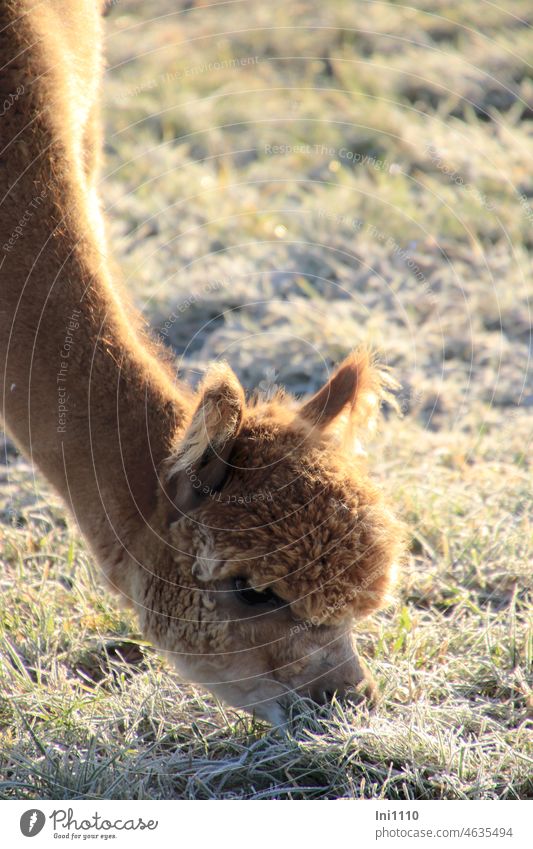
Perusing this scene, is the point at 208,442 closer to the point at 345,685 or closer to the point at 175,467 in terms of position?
the point at 175,467

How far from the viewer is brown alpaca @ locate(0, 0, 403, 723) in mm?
3182

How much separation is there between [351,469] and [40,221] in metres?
1.45

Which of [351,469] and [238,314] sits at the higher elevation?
[238,314]

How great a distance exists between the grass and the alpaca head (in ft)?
0.85

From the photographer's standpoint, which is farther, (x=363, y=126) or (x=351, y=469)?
(x=363, y=126)

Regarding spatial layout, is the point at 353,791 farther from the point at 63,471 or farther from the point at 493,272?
the point at 493,272

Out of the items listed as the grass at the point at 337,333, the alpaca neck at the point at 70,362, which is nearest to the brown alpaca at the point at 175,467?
the alpaca neck at the point at 70,362

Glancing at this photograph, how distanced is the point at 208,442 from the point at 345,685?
1.09 metres

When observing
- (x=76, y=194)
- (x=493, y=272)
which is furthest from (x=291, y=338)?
(x=76, y=194)

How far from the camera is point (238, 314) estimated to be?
714cm

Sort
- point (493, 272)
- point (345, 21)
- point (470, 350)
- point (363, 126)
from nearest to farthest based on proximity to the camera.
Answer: point (470, 350) < point (493, 272) < point (363, 126) < point (345, 21)

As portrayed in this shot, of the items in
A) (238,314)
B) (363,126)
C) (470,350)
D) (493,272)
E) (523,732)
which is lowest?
(523,732)

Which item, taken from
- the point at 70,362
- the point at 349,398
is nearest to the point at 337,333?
the point at 349,398
